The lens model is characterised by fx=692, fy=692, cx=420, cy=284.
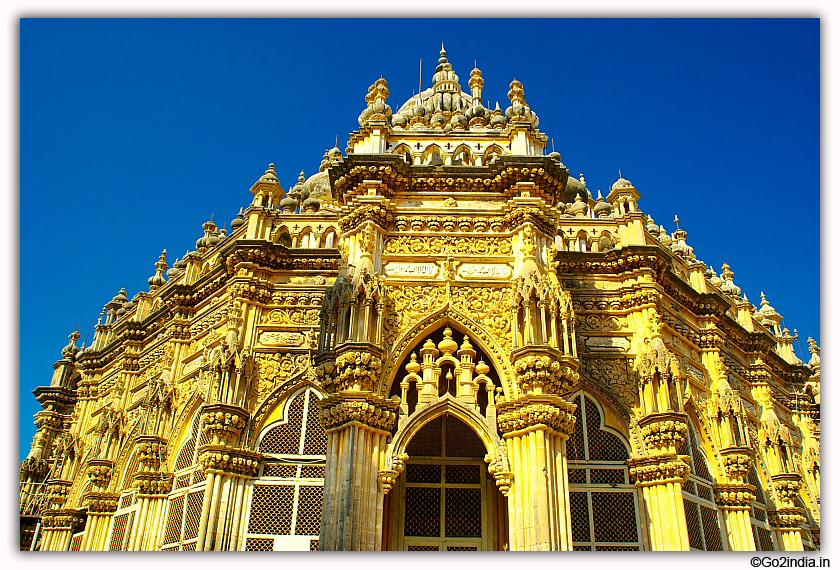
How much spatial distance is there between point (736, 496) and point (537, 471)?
715 cm

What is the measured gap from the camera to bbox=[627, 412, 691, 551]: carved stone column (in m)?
14.1

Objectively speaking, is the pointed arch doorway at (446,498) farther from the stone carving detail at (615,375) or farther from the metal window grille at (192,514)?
the metal window grille at (192,514)

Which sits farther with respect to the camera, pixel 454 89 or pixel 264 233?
pixel 454 89

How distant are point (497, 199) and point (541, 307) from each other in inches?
126

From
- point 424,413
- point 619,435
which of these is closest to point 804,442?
point 619,435

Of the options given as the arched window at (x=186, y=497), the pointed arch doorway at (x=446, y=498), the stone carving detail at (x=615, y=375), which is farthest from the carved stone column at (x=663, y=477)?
the arched window at (x=186, y=497)

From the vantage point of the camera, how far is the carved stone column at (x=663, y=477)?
14.1 meters

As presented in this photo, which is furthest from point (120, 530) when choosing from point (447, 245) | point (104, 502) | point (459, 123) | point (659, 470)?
point (459, 123)

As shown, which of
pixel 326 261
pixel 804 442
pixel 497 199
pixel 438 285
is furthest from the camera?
pixel 804 442

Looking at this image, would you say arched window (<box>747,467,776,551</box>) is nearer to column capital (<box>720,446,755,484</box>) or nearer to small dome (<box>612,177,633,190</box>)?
column capital (<box>720,446,755,484</box>)

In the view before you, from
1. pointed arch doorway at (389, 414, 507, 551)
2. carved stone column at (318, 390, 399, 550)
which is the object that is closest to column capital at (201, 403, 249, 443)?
carved stone column at (318, 390, 399, 550)

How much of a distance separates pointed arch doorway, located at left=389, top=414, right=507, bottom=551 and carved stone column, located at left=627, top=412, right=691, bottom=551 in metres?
3.06
